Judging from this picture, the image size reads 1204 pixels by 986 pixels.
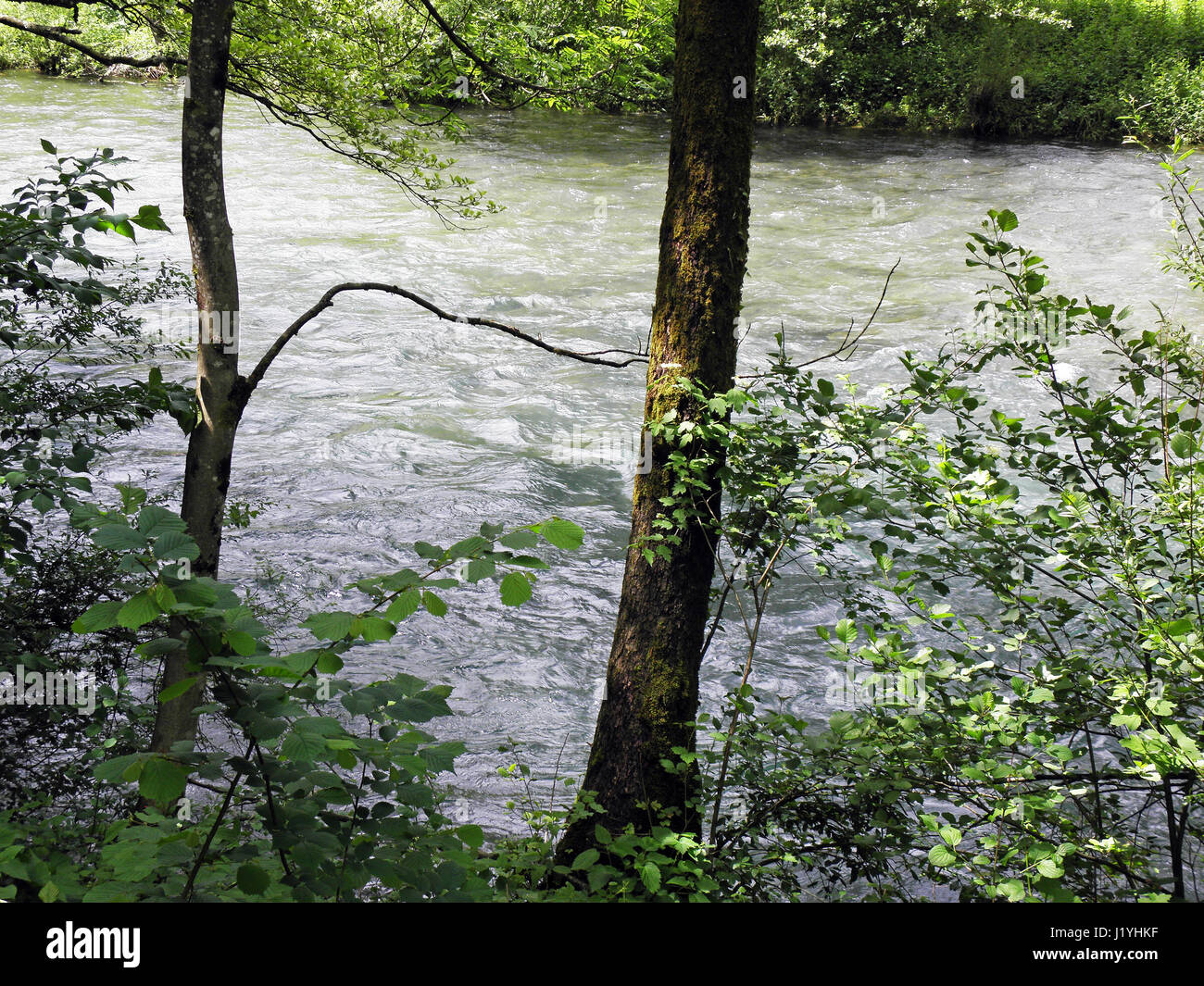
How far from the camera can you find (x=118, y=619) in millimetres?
1846

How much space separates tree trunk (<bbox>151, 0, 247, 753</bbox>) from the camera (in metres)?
3.36

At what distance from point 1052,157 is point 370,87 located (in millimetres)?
18889

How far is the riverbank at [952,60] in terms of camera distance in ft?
70.7

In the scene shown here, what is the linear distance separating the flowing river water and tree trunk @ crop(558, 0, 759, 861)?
4.72 feet

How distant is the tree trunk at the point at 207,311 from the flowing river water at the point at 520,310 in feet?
1.57

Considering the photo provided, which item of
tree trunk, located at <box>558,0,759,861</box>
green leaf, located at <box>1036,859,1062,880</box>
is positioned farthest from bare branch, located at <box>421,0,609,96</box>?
green leaf, located at <box>1036,859,1062,880</box>

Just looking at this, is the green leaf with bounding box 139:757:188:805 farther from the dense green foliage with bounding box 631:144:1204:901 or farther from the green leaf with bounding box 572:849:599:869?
the dense green foliage with bounding box 631:144:1204:901

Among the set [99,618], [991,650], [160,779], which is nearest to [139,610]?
[99,618]

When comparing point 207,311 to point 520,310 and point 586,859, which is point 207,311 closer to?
point 586,859

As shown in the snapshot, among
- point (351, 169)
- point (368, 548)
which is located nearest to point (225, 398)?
point (368, 548)

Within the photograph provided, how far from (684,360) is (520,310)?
944cm

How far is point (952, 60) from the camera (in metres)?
23.0
